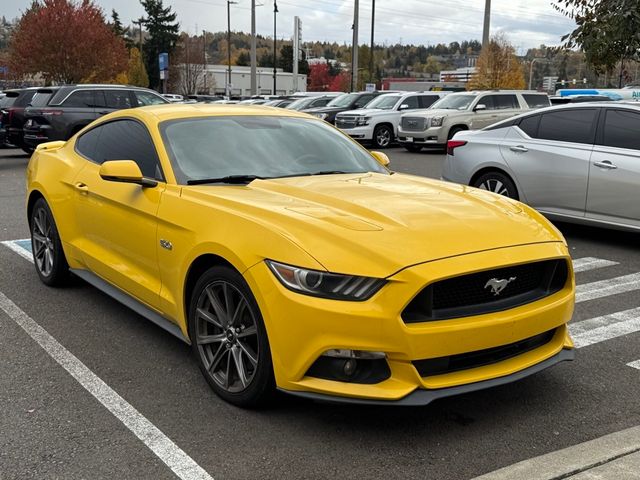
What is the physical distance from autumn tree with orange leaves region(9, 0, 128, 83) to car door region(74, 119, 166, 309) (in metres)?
37.0

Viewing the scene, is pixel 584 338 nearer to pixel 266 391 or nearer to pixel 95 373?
pixel 266 391

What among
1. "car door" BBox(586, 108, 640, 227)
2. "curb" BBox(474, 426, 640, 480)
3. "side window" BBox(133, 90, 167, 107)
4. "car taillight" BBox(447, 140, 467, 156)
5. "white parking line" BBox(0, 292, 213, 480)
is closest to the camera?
"curb" BBox(474, 426, 640, 480)

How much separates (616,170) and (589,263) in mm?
1145

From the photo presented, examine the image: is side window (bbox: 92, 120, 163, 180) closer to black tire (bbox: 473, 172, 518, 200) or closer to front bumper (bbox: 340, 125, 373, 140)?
Answer: black tire (bbox: 473, 172, 518, 200)

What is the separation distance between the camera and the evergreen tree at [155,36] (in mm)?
90125

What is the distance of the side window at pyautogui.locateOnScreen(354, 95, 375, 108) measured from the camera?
2478cm

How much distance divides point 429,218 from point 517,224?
52cm

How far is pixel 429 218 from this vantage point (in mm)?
3564

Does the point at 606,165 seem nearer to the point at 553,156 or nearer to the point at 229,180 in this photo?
the point at 553,156

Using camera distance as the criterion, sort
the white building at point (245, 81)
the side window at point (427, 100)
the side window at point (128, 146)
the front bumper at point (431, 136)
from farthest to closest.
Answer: the white building at point (245, 81) → the side window at point (427, 100) → the front bumper at point (431, 136) → the side window at point (128, 146)

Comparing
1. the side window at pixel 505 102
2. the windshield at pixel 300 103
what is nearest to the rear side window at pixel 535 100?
the side window at pixel 505 102

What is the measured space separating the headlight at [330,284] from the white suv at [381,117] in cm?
1805

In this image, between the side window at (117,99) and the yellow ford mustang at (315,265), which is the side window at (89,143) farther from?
the side window at (117,99)

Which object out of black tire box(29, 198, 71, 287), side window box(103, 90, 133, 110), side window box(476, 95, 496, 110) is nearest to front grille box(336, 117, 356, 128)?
side window box(476, 95, 496, 110)
